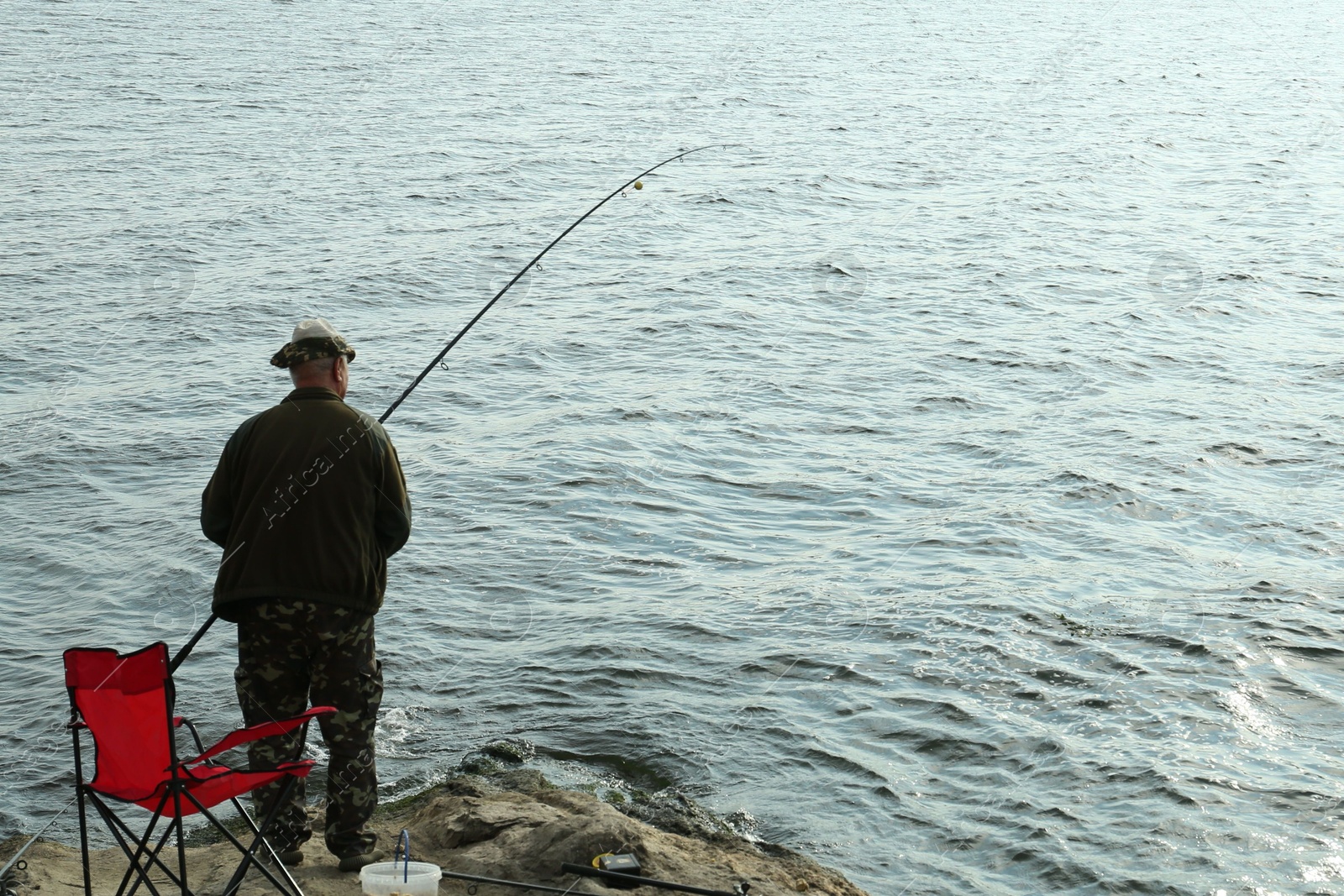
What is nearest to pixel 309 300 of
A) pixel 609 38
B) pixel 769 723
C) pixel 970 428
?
pixel 970 428

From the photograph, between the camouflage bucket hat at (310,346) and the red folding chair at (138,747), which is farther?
the camouflage bucket hat at (310,346)

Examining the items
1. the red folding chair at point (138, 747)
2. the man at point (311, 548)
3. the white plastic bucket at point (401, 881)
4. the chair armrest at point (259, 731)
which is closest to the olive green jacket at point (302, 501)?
the man at point (311, 548)

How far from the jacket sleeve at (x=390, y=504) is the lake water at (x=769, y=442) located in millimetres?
1722

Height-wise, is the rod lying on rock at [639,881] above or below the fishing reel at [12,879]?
above

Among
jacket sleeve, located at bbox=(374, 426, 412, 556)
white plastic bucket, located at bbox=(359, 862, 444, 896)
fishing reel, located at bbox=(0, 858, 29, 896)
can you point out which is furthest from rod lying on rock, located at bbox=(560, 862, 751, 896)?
fishing reel, located at bbox=(0, 858, 29, 896)

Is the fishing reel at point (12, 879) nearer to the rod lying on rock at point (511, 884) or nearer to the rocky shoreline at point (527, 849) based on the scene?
the rocky shoreline at point (527, 849)

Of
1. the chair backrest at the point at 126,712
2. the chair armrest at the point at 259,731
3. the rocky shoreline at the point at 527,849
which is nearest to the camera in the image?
the chair backrest at the point at 126,712

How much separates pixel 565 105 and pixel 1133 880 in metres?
21.0

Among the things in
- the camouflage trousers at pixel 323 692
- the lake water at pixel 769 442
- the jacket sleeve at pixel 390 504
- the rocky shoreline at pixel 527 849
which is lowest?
the lake water at pixel 769 442

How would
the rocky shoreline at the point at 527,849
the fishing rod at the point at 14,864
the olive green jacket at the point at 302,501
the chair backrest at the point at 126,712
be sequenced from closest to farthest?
the chair backrest at the point at 126,712 → the olive green jacket at the point at 302,501 → the fishing rod at the point at 14,864 → the rocky shoreline at the point at 527,849

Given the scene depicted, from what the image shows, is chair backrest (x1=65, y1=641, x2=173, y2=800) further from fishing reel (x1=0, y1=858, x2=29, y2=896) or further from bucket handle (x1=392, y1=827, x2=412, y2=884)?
fishing reel (x1=0, y1=858, x2=29, y2=896)

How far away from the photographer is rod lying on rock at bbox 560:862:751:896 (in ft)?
14.3

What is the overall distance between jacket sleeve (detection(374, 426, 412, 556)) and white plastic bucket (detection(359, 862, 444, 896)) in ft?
3.21

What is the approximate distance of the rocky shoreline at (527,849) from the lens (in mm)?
4586
